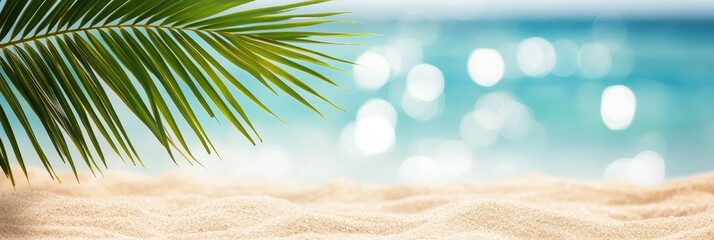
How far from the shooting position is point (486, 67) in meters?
6.16

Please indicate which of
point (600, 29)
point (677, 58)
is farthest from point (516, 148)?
point (600, 29)

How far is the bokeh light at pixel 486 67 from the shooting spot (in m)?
5.52

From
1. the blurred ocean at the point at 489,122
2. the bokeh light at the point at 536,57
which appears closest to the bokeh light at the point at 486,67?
the blurred ocean at the point at 489,122

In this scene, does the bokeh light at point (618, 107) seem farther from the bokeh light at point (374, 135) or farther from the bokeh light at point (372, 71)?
the bokeh light at point (372, 71)

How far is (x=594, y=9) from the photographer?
33.9 feet

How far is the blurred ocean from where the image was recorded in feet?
11.5

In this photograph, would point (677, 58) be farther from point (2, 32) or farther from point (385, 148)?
point (2, 32)

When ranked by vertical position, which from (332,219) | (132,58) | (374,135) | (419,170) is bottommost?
(332,219)

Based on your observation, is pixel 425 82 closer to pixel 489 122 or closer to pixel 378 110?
pixel 378 110

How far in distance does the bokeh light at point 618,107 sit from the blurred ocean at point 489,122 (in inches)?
0.4

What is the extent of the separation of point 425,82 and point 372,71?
54 cm

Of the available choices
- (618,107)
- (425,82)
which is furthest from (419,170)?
(425,82)

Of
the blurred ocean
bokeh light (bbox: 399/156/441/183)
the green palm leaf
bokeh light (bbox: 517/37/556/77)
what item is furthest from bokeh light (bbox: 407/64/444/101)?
the green palm leaf

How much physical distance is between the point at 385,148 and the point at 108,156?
4.11 ft
